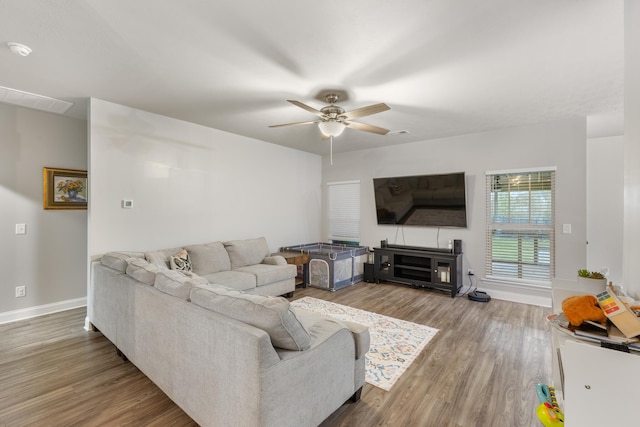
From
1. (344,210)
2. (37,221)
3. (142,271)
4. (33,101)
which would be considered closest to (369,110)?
(142,271)

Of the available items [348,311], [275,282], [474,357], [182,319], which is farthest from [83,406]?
[474,357]

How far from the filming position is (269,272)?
4.22 m

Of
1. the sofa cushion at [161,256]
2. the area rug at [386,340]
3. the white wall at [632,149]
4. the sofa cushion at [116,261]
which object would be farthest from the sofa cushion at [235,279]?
the white wall at [632,149]

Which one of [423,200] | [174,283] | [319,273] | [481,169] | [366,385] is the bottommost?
[366,385]

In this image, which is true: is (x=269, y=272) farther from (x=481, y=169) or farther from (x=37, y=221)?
(x=481, y=169)

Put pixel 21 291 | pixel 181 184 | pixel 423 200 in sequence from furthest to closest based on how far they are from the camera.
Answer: pixel 423 200 → pixel 181 184 → pixel 21 291

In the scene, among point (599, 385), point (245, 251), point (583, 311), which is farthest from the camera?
point (245, 251)

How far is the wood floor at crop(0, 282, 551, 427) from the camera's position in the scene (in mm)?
1938

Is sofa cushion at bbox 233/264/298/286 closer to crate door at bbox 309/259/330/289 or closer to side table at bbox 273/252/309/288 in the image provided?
side table at bbox 273/252/309/288

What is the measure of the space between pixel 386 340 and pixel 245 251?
2544 mm

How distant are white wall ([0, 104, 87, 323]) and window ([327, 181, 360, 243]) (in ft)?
14.5

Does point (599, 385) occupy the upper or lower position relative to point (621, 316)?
lower

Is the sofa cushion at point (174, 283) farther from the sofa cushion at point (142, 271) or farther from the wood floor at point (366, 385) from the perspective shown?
the wood floor at point (366, 385)

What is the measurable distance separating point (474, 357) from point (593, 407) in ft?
5.52
